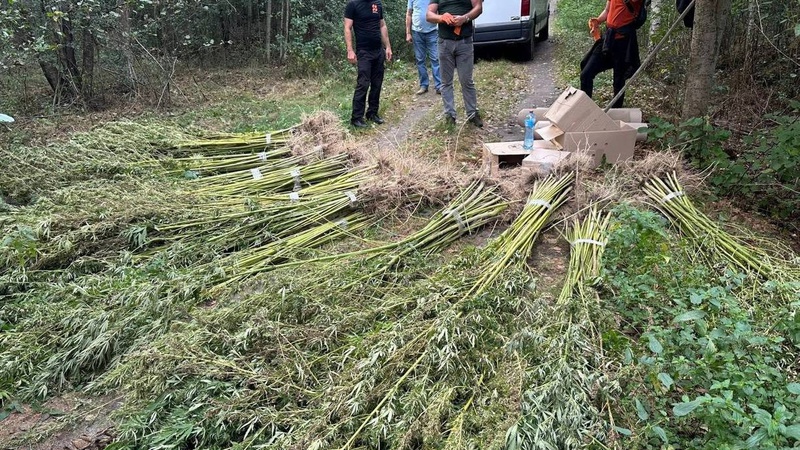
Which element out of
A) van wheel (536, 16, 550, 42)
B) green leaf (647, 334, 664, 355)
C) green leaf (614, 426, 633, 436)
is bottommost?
green leaf (614, 426, 633, 436)

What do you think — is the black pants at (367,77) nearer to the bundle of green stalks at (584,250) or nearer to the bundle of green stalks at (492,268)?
the bundle of green stalks at (492,268)

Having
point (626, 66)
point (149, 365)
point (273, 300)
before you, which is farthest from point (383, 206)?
point (626, 66)

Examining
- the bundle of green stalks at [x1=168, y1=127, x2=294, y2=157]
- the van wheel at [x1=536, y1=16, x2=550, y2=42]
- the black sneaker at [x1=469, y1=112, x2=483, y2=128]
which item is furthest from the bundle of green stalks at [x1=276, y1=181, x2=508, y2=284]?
the van wheel at [x1=536, y1=16, x2=550, y2=42]

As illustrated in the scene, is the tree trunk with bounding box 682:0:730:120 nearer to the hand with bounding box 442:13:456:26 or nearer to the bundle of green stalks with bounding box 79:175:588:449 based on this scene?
the hand with bounding box 442:13:456:26

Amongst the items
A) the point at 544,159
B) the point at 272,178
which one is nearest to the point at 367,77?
the point at 272,178

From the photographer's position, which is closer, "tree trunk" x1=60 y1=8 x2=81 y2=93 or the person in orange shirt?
the person in orange shirt

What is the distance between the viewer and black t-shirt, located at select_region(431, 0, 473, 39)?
6027 millimetres

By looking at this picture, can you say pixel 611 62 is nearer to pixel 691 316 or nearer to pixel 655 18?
pixel 655 18

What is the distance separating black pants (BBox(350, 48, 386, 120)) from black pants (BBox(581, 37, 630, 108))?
2675mm

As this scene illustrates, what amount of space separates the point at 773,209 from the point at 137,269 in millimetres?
4845

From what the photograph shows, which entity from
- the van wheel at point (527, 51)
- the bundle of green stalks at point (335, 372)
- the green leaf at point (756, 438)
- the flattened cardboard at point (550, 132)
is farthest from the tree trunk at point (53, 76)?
the green leaf at point (756, 438)

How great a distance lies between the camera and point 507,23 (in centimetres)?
1005

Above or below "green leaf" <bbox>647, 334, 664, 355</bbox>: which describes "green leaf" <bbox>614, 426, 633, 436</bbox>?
below

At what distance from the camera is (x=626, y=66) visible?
5688 millimetres
